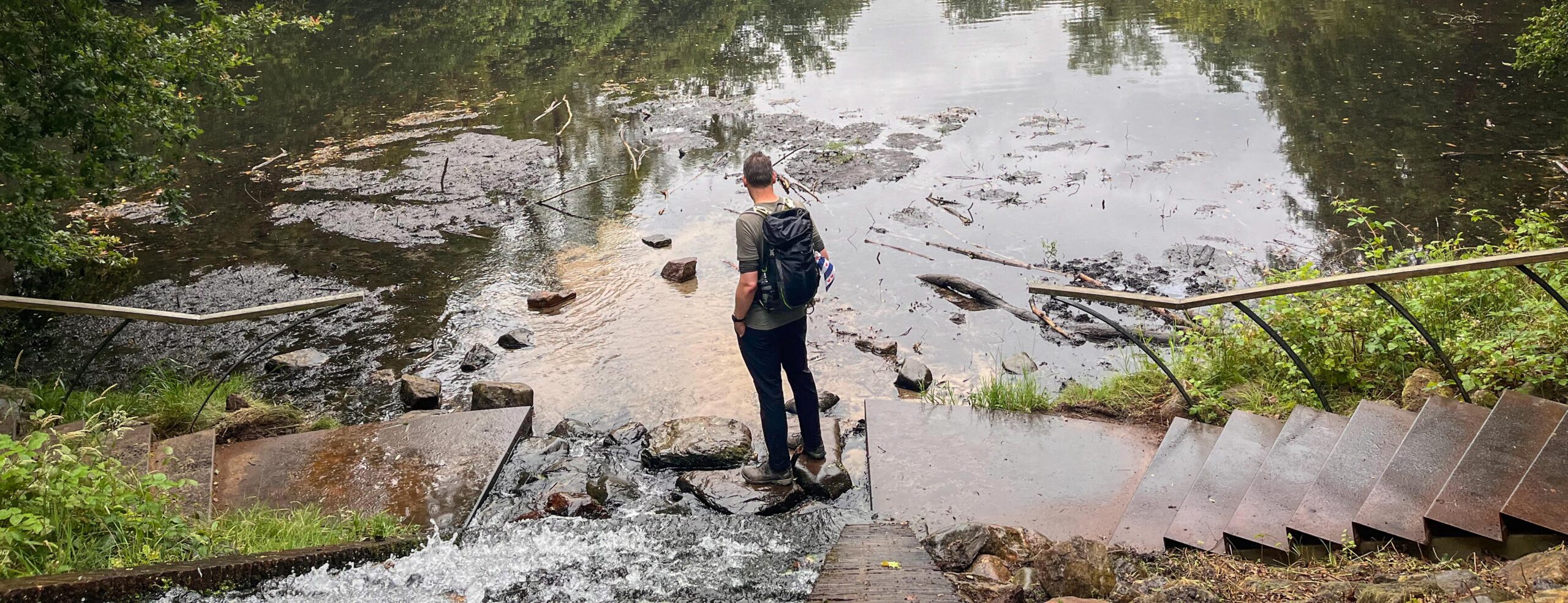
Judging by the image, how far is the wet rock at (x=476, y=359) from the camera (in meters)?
7.90

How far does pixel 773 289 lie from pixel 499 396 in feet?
9.30

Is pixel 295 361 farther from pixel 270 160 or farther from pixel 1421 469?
pixel 1421 469

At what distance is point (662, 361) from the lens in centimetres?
794

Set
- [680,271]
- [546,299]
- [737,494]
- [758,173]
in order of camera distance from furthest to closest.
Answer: [680,271], [546,299], [737,494], [758,173]

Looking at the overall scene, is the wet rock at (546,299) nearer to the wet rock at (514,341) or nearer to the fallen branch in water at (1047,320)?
the wet rock at (514,341)

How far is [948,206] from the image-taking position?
11086mm

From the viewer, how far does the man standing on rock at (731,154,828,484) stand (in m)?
5.03

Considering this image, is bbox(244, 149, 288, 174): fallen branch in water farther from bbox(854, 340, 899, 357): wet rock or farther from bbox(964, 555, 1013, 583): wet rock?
bbox(964, 555, 1013, 583): wet rock

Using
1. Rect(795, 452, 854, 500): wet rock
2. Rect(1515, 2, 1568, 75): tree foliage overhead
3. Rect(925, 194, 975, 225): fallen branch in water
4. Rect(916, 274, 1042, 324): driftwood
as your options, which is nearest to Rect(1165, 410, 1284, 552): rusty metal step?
Rect(795, 452, 854, 500): wet rock

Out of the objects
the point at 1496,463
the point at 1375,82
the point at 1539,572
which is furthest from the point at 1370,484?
the point at 1375,82

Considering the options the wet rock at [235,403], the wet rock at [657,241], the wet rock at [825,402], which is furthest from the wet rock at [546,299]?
→ the wet rock at [825,402]

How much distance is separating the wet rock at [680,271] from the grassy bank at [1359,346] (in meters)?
3.73

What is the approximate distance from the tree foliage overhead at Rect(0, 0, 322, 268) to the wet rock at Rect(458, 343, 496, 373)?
2.85 m

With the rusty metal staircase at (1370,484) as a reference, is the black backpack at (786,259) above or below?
above
